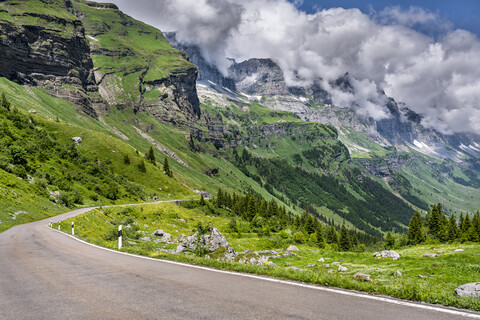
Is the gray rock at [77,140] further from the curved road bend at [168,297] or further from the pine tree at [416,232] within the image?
the pine tree at [416,232]

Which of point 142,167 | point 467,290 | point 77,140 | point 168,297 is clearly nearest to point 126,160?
point 142,167

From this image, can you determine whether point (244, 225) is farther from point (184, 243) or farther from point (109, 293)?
point (109, 293)

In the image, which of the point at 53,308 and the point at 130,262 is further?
the point at 130,262

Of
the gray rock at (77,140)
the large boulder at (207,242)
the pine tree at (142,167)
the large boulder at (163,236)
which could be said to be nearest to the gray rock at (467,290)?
the large boulder at (207,242)

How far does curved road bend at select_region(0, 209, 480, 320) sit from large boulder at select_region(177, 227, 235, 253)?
51.0 ft

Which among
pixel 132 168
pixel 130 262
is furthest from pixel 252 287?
pixel 132 168

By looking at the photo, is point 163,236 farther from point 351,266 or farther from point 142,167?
point 142,167

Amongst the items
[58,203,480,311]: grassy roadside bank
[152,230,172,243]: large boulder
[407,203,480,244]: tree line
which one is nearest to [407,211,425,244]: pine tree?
[407,203,480,244]: tree line

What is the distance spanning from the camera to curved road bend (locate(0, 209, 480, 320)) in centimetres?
688

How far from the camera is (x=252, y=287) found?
984 cm

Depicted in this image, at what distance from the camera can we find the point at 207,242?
2892 centimetres

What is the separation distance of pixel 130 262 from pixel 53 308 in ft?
25.4

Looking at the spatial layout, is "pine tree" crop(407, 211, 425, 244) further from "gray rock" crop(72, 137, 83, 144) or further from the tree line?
"gray rock" crop(72, 137, 83, 144)

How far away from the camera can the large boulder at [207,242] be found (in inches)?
1109
